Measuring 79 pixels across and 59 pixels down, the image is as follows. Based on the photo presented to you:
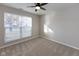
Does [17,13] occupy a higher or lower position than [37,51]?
higher

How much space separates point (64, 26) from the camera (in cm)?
482

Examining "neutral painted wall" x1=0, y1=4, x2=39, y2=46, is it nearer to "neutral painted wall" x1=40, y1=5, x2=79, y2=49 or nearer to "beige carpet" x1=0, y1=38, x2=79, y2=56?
"beige carpet" x1=0, y1=38, x2=79, y2=56

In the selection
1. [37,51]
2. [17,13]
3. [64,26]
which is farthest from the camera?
[17,13]

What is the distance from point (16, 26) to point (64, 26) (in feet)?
9.20

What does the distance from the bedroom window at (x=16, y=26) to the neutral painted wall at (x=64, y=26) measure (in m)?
1.47

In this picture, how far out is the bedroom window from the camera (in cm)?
456

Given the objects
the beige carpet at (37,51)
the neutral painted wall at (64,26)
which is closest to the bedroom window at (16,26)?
the beige carpet at (37,51)

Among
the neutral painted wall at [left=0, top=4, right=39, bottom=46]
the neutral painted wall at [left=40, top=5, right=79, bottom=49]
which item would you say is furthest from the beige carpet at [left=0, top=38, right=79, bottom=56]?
the neutral painted wall at [left=0, top=4, right=39, bottom=46]

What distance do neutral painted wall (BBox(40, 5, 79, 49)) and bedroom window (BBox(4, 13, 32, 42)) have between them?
4.82 ft

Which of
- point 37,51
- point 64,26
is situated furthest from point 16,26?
point 64,26

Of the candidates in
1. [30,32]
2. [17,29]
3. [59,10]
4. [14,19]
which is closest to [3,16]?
[14,19]

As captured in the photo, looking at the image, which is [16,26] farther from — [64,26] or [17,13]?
[64,26]

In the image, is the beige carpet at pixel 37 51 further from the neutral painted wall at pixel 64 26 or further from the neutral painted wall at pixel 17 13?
the neutral painted wall at pixel 17 13

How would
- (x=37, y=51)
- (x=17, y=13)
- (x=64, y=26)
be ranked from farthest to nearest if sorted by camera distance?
(x=17, y=13), (x=64, y=26), (x=37, y=51)
